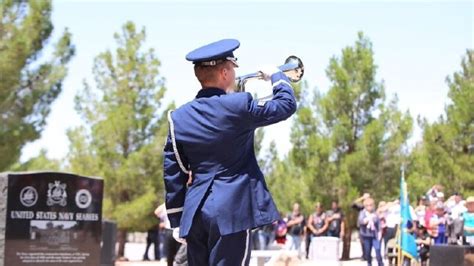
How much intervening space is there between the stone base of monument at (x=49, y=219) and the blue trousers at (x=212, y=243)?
349 inches

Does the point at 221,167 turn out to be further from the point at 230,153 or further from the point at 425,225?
the point at 425,225

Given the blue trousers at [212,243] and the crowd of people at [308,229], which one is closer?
the blue trousers at [212,243]

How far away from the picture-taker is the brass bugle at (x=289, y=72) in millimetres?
4930

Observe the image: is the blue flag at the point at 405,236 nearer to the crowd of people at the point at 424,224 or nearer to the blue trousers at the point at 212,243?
the crowd of people at the point at 424,224

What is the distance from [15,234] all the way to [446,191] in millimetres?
16318

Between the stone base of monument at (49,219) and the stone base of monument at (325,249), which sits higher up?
the stone base of monument at (49,219)

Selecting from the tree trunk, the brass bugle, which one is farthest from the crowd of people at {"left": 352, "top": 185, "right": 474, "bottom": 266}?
the brass bugle

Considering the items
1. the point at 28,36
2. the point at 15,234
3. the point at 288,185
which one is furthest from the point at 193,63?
the point at 288,185

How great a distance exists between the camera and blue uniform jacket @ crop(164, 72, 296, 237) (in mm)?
4559

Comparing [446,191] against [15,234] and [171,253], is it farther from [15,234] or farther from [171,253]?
[15,234]

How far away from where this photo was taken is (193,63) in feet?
15.7

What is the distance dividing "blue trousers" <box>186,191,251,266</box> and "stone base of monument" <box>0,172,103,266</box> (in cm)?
886

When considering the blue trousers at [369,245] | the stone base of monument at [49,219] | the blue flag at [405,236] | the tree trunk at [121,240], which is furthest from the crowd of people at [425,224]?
the tree trunk at [121,240]

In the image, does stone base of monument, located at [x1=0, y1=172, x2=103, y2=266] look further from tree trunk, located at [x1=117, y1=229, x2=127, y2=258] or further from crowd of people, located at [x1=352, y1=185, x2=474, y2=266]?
tree trunk, located at [x1=117, y1=229, x2=127, y2=258]
